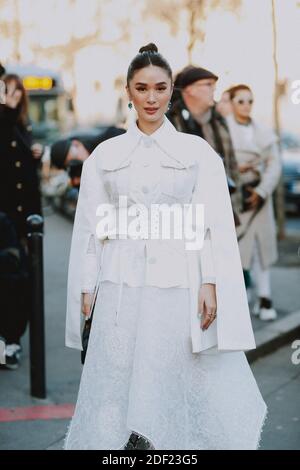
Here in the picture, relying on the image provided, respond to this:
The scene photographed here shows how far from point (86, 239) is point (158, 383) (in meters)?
0.66

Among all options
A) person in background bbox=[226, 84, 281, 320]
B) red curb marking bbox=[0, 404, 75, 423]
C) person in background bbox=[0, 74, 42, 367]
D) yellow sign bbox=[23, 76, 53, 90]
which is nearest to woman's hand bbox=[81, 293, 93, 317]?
red curb marking bbox=[0, 404, 75, 423]

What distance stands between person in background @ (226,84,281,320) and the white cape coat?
373 cm

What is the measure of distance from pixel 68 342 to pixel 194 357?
58 cm

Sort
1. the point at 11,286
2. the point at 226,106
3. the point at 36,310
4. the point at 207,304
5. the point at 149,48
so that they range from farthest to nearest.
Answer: the point at 226,106 < the point at 11,286 < the point at 36,310 < the point at 149,48 < the point at 207,304

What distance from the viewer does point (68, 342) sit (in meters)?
3.73

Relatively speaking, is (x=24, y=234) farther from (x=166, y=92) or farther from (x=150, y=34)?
(x=150, y=34)

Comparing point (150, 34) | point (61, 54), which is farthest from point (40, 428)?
point (61, 54)

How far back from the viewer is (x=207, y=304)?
3.44m

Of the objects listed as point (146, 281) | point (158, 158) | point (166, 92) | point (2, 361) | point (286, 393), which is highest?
point (166, 92)

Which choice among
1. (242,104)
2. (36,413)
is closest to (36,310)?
(36,413)

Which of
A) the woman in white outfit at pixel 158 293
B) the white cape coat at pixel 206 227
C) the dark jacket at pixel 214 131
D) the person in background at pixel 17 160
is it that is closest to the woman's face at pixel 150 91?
the woman in white outfit at pixel 158 293

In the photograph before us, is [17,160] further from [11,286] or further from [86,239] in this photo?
[86,239]

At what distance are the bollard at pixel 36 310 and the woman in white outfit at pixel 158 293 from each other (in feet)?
5.30
